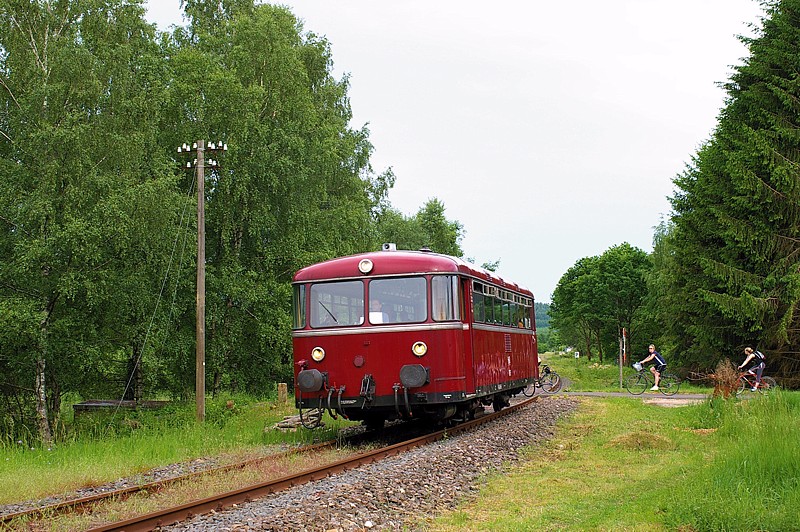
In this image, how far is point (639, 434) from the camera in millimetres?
12148

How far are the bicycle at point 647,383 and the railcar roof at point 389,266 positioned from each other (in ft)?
41.5

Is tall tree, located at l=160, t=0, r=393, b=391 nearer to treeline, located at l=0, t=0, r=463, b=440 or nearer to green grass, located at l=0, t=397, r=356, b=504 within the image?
treeline, located at l=0, t=0, r=463, b=440

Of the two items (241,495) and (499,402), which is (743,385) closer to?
(499,402)

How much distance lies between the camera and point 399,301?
1304cm

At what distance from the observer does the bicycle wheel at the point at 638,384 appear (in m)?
24.5

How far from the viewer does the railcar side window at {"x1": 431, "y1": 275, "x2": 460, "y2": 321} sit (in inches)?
506

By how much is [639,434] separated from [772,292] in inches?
656

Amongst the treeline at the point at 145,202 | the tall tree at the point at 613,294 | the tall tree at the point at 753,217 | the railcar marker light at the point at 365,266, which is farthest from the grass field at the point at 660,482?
the tall tree at the point at 613,294

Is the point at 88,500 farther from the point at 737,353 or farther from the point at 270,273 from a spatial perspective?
the point at 737,353

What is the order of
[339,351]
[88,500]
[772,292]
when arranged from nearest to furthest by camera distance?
[88,500] < [339,351] < [772,292]

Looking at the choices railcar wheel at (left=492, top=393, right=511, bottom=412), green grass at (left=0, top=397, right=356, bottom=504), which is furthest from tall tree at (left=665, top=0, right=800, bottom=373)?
green grass at (left=0, top=397, right=356, bottom=504)

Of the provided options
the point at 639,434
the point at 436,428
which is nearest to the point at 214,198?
the point at 436,428

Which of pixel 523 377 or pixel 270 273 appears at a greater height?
pixel 270 273

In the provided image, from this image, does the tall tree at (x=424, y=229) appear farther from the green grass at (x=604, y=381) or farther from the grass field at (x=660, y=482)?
the grass field at (x=660, y=482)
